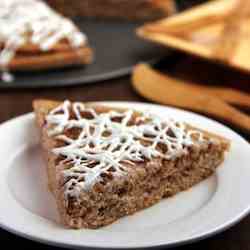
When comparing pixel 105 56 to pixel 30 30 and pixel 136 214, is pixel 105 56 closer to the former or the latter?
pixel 30 30

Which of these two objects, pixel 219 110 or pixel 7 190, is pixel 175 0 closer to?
pixel 219 110

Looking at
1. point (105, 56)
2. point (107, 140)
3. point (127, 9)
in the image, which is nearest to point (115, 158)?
point (107, 140)

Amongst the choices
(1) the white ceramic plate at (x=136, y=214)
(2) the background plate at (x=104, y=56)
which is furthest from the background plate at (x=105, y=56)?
(1) the white ceramic plate at (x=136, y=214)

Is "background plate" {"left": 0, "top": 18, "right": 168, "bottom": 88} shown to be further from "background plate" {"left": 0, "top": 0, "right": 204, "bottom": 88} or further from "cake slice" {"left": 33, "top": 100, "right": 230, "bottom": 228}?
"cake slice" {"left": 33, "top": 100, "right": 230, "bottom": 228}

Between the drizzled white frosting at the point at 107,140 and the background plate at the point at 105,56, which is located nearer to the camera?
the drizzled white frosting at the point at 107,140

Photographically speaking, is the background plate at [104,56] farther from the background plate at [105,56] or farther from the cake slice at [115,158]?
the cake slice at [115,158]

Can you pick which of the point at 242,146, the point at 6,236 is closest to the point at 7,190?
the point at 6,236
